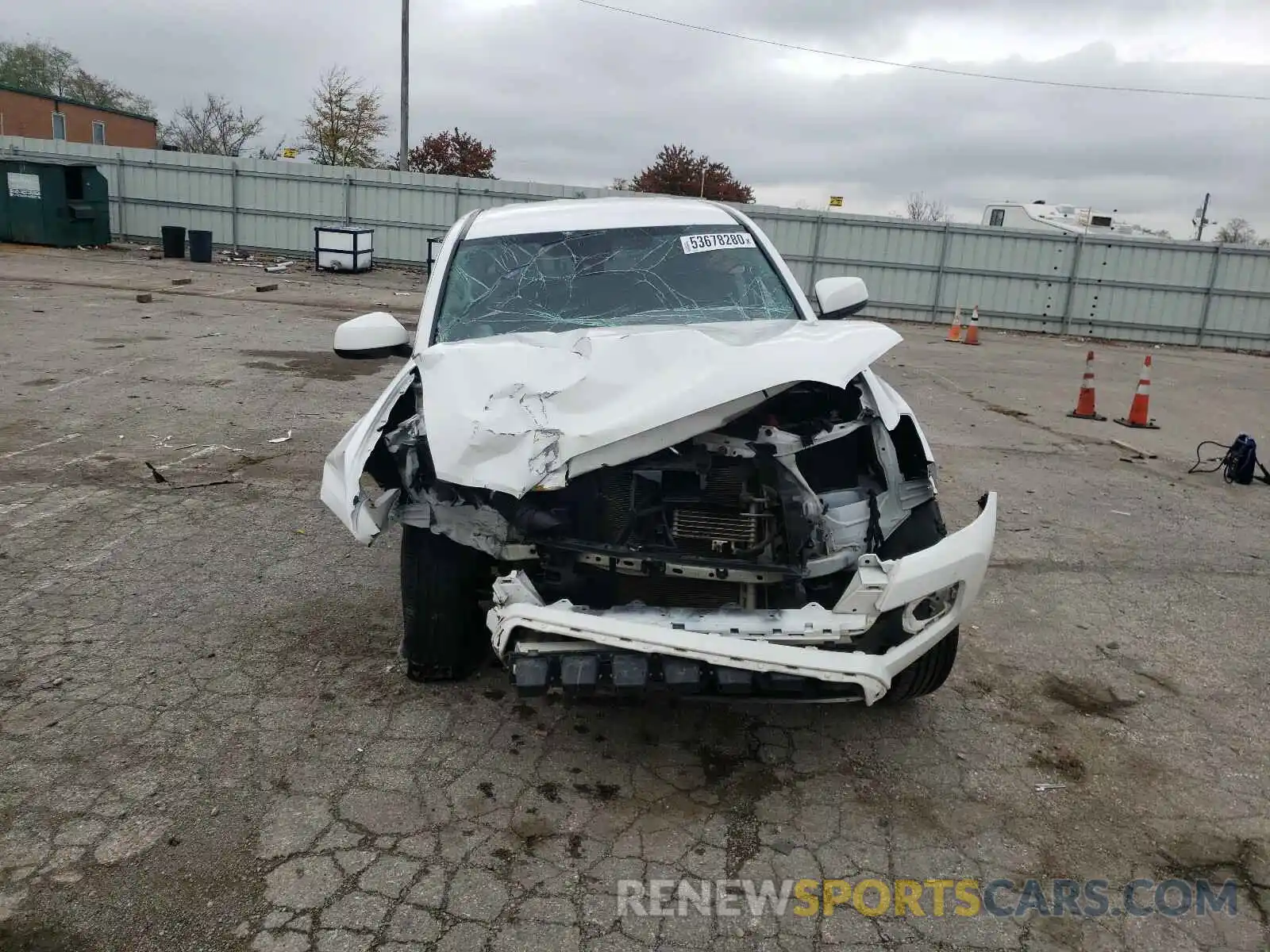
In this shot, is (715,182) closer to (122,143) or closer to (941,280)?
(941,280)

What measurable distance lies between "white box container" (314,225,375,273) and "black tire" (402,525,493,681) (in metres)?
19.6

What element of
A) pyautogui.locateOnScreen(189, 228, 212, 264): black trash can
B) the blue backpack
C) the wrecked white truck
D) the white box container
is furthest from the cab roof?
pyautogui.locateOnScreen(189, 228, 212, 264): black trash can

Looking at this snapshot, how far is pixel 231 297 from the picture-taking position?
16.2 meters

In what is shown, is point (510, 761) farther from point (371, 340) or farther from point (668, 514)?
point (371, 340)

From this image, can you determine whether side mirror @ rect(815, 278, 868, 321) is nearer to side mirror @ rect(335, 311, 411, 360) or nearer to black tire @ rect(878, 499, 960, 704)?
black tire @ rect(878, 499, 960, 704)

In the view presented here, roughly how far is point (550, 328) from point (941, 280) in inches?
734

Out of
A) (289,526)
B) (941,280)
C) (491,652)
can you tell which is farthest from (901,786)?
(941,280)

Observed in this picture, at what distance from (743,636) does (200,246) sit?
22.0 m

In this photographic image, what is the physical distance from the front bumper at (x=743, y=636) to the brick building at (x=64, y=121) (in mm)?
37490

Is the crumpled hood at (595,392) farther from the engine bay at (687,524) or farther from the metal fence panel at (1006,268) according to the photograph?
the metal fence panel at (1006,268)


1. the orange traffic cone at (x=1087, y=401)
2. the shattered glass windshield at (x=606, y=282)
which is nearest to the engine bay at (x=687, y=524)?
the shattered glass windshield at (x=606, y=282)

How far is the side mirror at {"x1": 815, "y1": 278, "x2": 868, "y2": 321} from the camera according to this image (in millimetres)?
4797

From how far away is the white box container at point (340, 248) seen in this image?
2158cm

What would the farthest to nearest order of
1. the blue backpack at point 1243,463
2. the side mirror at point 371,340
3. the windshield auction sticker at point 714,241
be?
the blue backpack at point 1243,463 < the windshield auction sticker at point 714,241 < the side mirror at point 371,340
